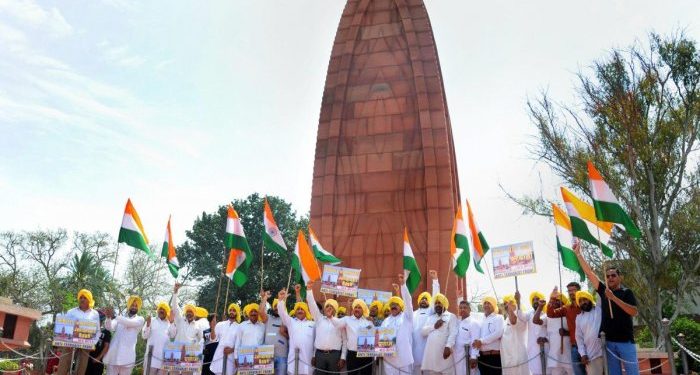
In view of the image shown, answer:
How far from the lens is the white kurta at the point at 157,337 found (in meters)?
8.07

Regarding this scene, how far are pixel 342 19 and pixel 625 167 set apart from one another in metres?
7.54

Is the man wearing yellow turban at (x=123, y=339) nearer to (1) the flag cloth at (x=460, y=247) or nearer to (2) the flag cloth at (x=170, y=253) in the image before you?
(2) the flag cloth at (x=170, y=253)

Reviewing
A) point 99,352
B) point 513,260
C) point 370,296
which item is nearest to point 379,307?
point 370,296

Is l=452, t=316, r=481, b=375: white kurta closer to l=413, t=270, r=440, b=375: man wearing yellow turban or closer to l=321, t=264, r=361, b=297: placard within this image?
l=413, t=270, r=440, b=375: man wearing yellow turban

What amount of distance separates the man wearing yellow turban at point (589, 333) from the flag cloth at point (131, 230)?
5867 mm

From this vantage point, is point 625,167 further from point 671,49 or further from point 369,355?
point 369,355

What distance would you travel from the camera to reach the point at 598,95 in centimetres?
1445

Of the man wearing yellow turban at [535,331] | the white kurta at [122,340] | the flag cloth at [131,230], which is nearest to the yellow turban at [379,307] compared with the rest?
the man wearing yellow turban at [535,331]

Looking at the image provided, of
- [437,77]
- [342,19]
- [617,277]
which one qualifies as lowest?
[617,277]

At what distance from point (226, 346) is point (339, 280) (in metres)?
1.81

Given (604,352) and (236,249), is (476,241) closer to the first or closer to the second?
(604,352)

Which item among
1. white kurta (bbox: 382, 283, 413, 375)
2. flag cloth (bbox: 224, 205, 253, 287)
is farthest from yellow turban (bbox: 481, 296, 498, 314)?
flag cloth (bbox: 224, 205, 253, 287)

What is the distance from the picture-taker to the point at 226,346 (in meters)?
7.99

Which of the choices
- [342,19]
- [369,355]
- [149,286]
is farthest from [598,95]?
[149,286]
